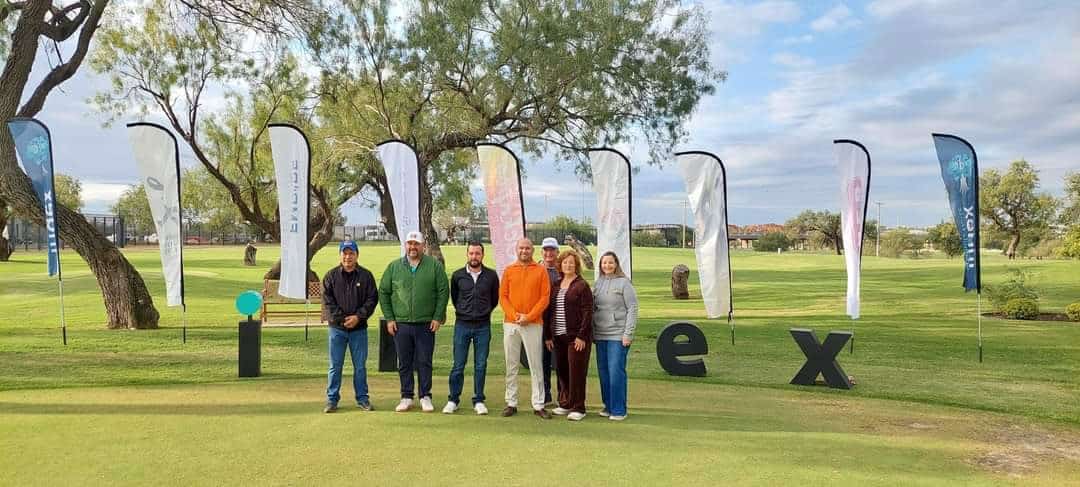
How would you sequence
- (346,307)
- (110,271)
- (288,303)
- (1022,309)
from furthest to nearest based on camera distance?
(288,303) → (1022,309) → (110,271) → (346,307)

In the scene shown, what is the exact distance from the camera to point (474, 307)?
6.87m

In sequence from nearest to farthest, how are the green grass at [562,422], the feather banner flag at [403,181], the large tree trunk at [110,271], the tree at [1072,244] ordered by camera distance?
the green grass at [562,422] → the feather banner flag at [403,181] → the large tree trunk at [110,271] → the tree at [1072,244]

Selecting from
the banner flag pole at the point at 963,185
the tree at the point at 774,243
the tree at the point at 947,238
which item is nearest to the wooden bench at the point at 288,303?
the banner flag pole at the point at 963,185

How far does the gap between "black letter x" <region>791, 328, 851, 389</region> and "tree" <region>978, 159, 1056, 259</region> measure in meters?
49.4

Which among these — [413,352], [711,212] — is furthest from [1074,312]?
[413,352]

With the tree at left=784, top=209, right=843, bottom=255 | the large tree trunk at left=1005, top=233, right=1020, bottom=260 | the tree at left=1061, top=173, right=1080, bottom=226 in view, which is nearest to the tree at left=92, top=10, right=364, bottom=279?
the tree at left=1061, top=173, right=1080, bottom=226

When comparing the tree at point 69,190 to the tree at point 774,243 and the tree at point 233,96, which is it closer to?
the tree at point 233,96

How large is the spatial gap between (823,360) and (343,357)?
18.3 ft

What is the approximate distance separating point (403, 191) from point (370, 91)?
31.5 feet

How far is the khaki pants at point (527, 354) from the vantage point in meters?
6.83

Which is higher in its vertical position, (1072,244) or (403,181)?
(403,181)

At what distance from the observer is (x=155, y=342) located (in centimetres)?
1250

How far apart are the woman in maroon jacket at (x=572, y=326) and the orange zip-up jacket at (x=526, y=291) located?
6.1 inches

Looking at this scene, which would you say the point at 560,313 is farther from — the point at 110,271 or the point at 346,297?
the point at 110,271
